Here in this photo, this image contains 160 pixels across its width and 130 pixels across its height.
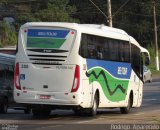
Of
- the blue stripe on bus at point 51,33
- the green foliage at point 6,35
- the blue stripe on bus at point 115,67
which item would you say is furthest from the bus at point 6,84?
the green foliage at point 6,35

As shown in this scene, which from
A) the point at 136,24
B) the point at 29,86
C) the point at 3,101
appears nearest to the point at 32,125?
the point at 29,86

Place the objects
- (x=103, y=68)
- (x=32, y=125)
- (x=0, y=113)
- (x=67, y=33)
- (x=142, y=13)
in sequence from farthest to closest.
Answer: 1. (x=142, y=13)
2. (x=0, y=113)
3. (x=103, y=68)
4. (x=67, y=33)
5. (x=32, y=125)

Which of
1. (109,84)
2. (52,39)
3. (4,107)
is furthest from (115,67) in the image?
(4,107)

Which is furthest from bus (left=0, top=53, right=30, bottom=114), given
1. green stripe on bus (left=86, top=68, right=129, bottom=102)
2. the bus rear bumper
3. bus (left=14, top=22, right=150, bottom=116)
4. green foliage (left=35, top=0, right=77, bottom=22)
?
green foliage (left=35, top=0, right=77, bottom=22)

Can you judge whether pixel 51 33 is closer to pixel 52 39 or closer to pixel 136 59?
pixel 52 39

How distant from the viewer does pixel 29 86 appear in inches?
851

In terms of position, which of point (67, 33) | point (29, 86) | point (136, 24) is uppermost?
point (67, 33)

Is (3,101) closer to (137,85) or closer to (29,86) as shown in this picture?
(29,86)

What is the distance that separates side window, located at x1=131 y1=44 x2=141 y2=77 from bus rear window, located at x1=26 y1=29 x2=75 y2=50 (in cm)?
588

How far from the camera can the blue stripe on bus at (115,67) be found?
74.3ft

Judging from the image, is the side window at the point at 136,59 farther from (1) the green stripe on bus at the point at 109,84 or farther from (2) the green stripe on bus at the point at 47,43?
(2) the green stripe on bus at the point at 47,43

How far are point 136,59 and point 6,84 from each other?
227 inches

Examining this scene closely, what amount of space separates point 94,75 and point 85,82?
3.34 ft

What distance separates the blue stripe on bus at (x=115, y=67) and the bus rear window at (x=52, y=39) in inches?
48.1
